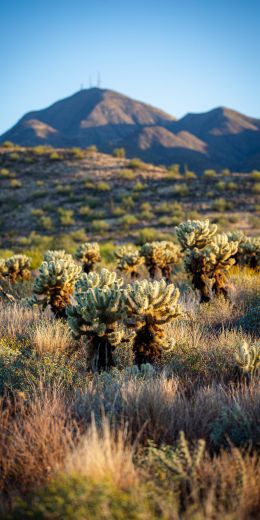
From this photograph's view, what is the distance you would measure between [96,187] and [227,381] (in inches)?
1074

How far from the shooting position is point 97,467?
207 centimetres

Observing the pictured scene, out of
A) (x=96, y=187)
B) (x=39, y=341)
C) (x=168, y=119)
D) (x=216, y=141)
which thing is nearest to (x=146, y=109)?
(x=168, y=119)

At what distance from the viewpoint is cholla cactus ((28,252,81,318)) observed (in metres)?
6.12

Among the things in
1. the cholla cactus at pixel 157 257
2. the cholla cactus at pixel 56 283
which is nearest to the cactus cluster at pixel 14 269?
the cholla cactus at pixel 157 257

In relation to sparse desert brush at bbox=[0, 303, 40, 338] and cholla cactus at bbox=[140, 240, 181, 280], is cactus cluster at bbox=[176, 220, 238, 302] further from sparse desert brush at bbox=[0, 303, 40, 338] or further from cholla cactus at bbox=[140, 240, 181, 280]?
cholla cactus at bbox=[140, 240, 181, 280]

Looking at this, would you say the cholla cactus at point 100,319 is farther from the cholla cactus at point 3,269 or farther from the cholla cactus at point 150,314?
the cholla cactus at point 3,269

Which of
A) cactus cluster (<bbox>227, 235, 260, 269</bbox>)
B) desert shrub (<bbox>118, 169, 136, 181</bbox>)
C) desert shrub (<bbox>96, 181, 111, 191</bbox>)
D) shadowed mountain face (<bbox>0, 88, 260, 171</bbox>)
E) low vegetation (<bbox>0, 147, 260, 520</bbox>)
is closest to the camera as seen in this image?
low vegetation (<bbox>0, 147, 260, 520</bbox>)

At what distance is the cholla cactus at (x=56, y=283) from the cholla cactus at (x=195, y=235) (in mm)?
2141

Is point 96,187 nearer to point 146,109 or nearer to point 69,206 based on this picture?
point 69,206

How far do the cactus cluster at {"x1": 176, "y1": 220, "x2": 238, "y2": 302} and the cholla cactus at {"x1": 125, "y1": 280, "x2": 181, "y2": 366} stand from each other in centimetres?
276

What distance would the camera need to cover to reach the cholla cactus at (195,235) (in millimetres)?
7234

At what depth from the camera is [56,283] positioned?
6176mm

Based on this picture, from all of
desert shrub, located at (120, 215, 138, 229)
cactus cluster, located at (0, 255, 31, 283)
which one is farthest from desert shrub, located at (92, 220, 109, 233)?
cactus cluster, located at (0, 255, 31, 283)

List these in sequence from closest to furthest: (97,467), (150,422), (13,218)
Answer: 1. (97,467)
2. (150,422)
3. (13,218)
